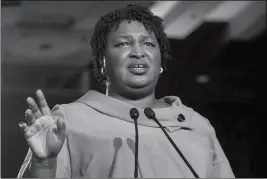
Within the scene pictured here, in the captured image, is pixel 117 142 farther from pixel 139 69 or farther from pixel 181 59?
pixel 181 59

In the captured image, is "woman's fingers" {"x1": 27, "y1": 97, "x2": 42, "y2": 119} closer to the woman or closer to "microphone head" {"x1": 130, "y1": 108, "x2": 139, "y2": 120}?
the woman

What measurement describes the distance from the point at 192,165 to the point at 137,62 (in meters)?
0.25

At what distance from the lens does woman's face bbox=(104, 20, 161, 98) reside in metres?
1.24

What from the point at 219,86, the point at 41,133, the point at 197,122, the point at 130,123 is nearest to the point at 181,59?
the point at 219,86

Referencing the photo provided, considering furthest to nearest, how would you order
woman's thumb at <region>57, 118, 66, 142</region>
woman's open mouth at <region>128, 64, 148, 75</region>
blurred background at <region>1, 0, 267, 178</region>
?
1. blurred background at <region>1, 0, 267, 178</region>
2. woman's open mouth at <region>128, 64, 148, 75</region>
3. woman's thumb at <region>57, 118, 66, 142</region>

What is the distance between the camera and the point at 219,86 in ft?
5.90

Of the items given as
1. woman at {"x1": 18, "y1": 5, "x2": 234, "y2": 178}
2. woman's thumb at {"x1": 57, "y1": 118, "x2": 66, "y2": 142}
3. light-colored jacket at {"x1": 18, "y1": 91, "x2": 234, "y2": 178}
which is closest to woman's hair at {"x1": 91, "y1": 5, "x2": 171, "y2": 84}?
woman at {"x1": 18, "y1": 5, "x2": 234, "y2": 178}

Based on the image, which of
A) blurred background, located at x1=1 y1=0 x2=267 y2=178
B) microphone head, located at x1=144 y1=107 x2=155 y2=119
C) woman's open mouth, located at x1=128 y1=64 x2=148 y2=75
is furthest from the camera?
blurred background, located at x1=1 y1=0 x2=267 y2=178

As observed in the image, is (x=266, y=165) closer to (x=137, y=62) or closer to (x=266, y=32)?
(x=266, y=32)

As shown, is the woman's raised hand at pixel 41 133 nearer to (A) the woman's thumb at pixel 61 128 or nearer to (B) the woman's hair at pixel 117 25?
(A) the woman's thumb at pixel 61 128

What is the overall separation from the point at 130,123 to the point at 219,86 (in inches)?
26.1

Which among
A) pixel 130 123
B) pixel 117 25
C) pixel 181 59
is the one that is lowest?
pixel 130 123

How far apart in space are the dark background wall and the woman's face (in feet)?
1.22

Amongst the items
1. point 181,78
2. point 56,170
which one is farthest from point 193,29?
point 56,170
